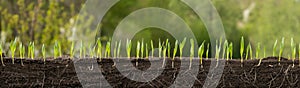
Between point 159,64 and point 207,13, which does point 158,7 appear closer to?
point 207,13

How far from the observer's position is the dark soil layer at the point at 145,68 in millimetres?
2008

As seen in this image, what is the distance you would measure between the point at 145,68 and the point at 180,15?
339 cm

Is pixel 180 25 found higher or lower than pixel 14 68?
higher

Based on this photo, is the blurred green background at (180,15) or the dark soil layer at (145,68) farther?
the blurred green background at (180,15)

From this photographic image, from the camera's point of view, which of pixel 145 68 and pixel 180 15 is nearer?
pixel 145 68

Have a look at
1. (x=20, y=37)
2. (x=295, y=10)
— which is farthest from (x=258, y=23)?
(x=20, y=37)

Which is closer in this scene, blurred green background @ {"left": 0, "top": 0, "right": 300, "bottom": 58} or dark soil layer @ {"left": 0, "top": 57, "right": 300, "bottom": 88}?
dark soil layer @ {"left": 0, "top": 57, "right": 300, "bottom": 88}

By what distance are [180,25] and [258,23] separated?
1416 mm

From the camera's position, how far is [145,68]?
6.74ft

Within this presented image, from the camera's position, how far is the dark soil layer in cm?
201

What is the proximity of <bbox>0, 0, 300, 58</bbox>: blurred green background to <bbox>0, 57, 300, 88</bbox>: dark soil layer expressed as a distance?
2604 millimetres

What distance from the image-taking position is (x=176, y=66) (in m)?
2.08

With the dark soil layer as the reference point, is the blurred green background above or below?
above

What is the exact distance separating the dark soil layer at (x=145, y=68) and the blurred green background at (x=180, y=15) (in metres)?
2.60
